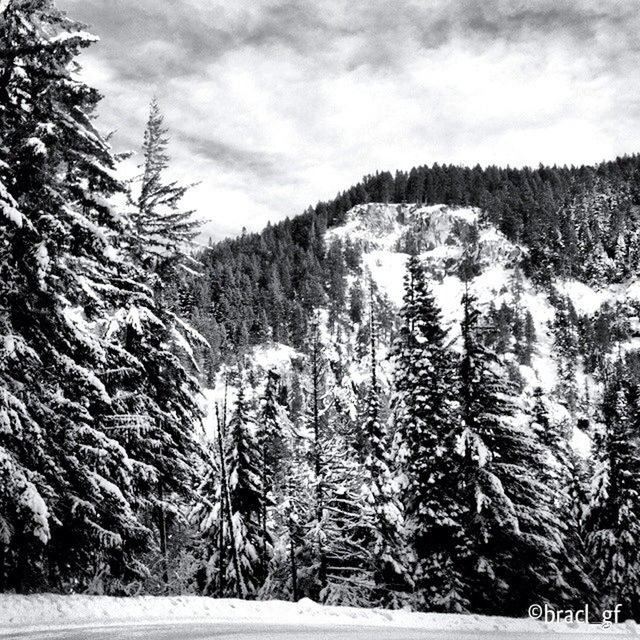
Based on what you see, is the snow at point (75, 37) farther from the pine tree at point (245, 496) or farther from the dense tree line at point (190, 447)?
the pine tree at point (245, 496)

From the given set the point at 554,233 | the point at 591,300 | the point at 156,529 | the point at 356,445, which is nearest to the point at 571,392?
the point at 591,300

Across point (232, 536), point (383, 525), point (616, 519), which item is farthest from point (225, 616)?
point (616, 519)

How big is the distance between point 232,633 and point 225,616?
1705 millimetres

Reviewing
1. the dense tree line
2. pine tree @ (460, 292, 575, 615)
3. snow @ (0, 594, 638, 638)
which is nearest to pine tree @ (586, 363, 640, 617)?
the dense tree line

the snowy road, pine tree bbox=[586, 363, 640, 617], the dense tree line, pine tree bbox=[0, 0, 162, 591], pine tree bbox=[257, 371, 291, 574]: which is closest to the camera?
the snowy road

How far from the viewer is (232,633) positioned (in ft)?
27.4

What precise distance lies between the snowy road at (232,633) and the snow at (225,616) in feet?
0.72

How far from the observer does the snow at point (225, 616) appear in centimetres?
792

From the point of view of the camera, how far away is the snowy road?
24.1 ft

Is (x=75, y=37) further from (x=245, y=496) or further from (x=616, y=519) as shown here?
(x=616, y=519)

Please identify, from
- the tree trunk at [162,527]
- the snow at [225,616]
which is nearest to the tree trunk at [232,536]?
the tree trunk at [162,527]

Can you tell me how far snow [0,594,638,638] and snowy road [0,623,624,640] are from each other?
22 cm

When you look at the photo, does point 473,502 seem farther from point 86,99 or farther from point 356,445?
point 86,99

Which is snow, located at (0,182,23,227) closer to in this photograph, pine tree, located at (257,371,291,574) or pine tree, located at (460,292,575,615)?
pine tree, located at (460,292,575,615)
